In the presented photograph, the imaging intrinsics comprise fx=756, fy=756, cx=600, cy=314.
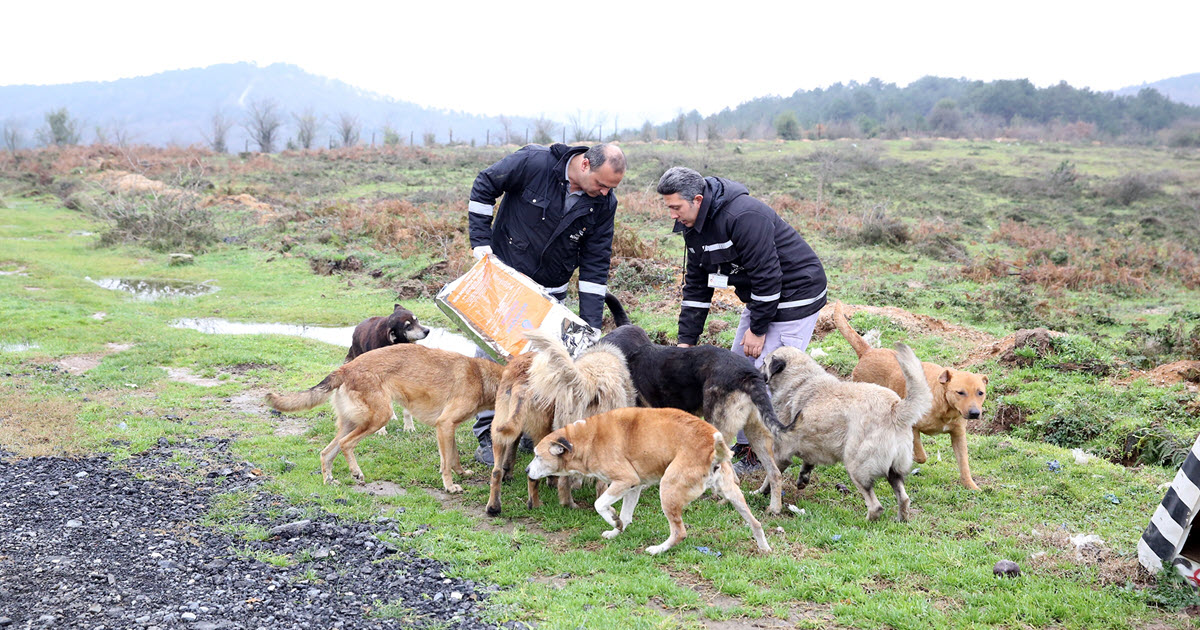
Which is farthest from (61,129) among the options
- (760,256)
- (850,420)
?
(850,420)

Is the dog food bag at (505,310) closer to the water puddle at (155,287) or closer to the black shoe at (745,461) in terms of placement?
the black shoe at (745,461)

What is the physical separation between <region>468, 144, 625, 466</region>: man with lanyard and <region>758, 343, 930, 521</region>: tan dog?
86.2 inches

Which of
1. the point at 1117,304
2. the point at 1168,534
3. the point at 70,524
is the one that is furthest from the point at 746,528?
the point at 1117,304

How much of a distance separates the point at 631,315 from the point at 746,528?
984 cm

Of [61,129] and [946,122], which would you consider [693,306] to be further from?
[946,122]

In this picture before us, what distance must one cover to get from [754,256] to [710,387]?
4.21 ft

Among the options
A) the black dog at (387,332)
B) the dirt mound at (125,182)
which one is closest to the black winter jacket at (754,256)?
the black dog at (387,332)

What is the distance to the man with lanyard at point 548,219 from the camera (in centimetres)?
757

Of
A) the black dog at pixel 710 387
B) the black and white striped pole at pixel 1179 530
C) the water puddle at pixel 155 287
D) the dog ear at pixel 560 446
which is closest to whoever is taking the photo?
the black and white striped pole at pixel 1179 530

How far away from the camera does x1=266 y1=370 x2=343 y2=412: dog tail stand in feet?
23.1

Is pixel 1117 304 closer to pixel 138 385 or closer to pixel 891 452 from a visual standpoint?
pixel 891 452

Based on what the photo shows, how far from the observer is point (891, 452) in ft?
19.8

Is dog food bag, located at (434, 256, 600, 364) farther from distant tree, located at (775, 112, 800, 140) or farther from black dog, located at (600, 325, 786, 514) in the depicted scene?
distant tree, located at (775, 112, 800, 140)

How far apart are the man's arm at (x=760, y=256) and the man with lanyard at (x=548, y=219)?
1.39 m
